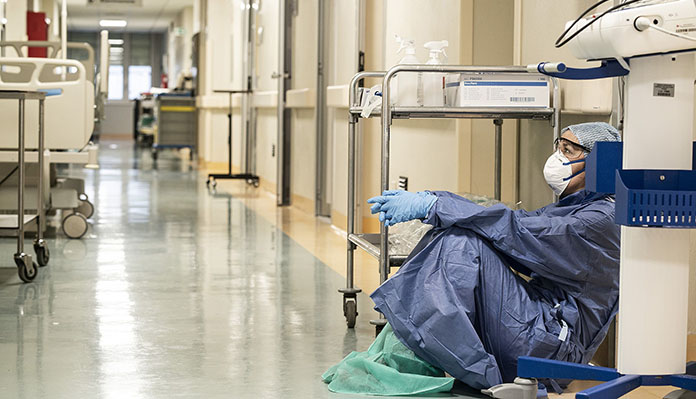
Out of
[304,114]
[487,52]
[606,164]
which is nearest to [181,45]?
[304,114]

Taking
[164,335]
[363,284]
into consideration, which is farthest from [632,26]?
[363,284]

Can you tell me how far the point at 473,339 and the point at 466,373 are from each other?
0.39 feet

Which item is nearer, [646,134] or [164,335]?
[646,134]

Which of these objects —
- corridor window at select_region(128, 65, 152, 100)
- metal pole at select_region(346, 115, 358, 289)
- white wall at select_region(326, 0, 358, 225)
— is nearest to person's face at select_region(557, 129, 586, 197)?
metal pole at select_region(346, 115, 358, 289)

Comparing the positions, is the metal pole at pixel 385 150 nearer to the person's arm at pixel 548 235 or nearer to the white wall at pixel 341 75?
the person's arm at pixel 548 235

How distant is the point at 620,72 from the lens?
6.99 ft

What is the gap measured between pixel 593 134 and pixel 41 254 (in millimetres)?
3168

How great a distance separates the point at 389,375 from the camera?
263cm

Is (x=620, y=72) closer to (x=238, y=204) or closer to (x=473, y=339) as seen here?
(x=473, y=339)

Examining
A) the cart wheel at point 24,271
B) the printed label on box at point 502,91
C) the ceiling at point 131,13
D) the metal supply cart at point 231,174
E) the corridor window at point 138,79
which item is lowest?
the cart wheel at point 24,271

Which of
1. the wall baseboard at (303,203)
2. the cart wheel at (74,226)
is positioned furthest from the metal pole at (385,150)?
the wall baseboard at (303,203)

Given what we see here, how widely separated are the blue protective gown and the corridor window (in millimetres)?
27407

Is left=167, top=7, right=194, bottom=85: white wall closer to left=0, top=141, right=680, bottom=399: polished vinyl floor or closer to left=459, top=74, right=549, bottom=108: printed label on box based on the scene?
left=0, top=141, right=680, bottom=399: polished vinyl floor

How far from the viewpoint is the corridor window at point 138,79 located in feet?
95.3
